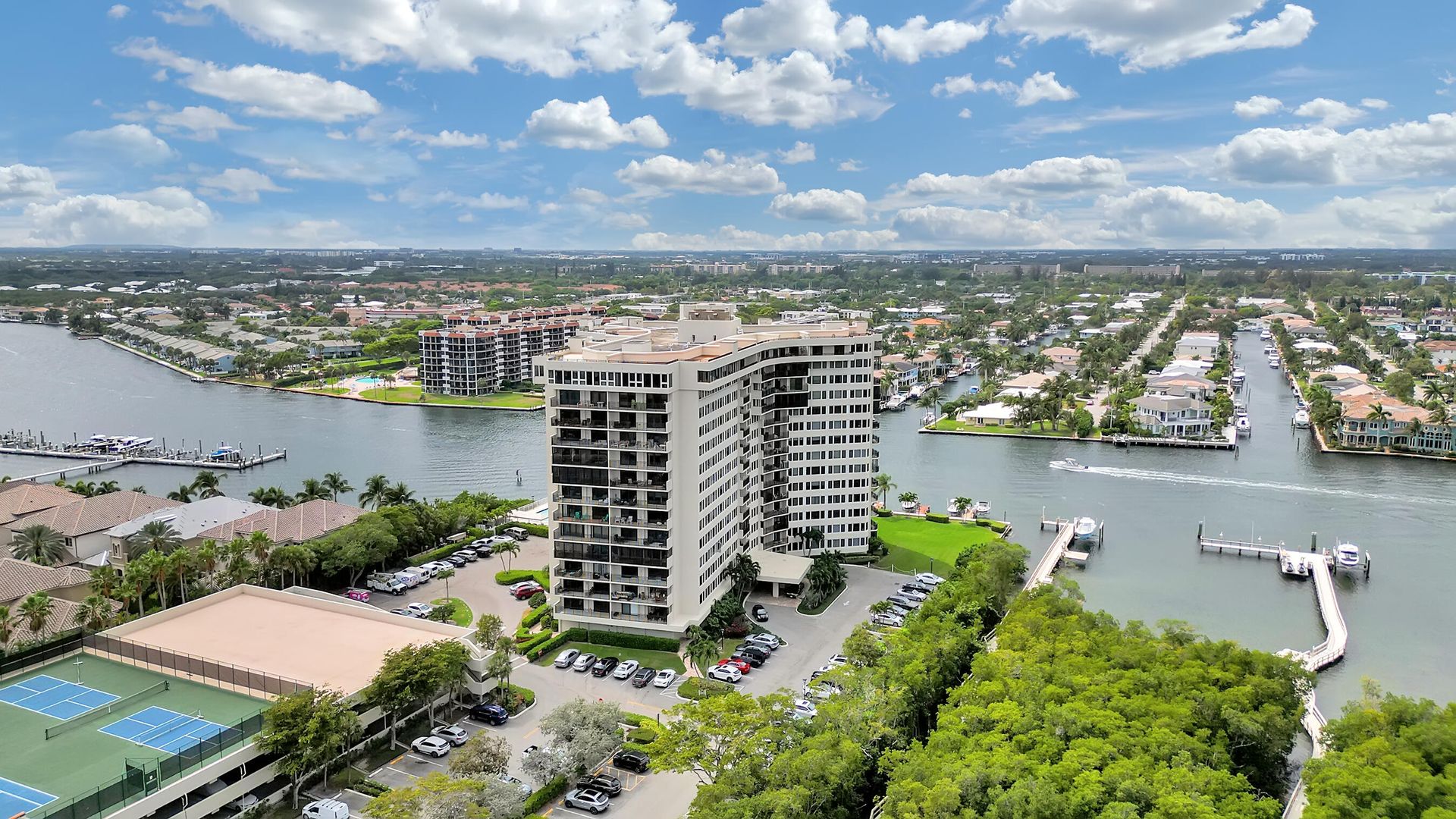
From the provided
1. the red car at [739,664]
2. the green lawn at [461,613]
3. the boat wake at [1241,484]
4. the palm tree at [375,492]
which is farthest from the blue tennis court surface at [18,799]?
the boat wake at [1241,484]

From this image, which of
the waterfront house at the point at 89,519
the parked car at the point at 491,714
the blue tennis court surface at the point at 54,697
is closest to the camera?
the blue tennis court surface at the point at 54,697

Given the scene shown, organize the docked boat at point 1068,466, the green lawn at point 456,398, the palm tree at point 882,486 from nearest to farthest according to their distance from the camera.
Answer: the palm tree at point 882,486
the docked boat at point 1068,466
the green lawn at point 456,398

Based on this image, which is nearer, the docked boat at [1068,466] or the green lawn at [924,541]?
the green lawn at [924,541]

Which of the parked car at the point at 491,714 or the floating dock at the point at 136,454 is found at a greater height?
the floating dock at the point at 136,454

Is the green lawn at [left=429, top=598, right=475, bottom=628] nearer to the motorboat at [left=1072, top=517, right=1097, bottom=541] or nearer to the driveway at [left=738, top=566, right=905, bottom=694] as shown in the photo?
the driveway at [left=738, top=566, right=905, bottom=694]

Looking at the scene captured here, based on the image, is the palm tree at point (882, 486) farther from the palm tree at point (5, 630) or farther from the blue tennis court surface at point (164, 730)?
the palm tree at point (5, 630)

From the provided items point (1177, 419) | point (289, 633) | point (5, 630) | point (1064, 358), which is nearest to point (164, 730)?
point (289, 633)
